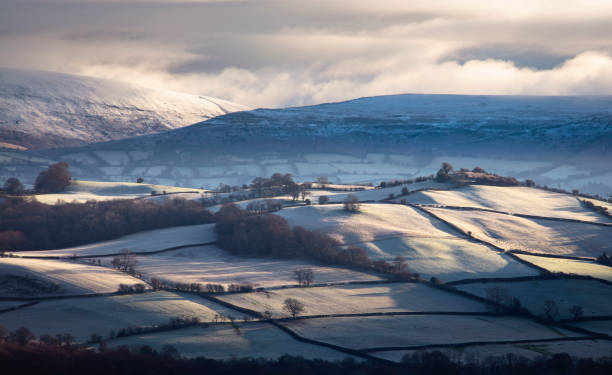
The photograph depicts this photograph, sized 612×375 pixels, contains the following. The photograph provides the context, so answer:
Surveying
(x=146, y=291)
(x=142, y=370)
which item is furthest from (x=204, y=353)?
(x=146, y=291)

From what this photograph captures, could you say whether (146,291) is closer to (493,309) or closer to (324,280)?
(324,280)

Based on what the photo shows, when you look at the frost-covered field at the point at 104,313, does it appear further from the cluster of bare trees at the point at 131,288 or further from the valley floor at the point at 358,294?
the cluster of bare trees at the point at 131,288

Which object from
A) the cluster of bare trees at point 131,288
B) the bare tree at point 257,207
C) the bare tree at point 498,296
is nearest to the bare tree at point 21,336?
the cluster of bare trees at point 131,288

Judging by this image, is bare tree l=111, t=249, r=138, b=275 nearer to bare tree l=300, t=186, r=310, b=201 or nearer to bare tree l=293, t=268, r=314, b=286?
bare tree l=293, t=268, r=314, b=286

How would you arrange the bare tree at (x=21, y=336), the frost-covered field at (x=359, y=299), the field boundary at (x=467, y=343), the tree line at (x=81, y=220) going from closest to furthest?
the bare tree at (x=21, y=336)
the field boundary at (x=467, y=343)
the frost-covered field at (x=359, y=299)
the tree line at (x=81, y=220)

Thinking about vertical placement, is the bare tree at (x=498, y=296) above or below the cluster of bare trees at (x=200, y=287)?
below

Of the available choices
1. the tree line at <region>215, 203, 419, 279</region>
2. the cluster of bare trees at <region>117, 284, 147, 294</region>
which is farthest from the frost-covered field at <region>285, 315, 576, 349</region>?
the tree line at <region>215, 203, 419, 279</region>
